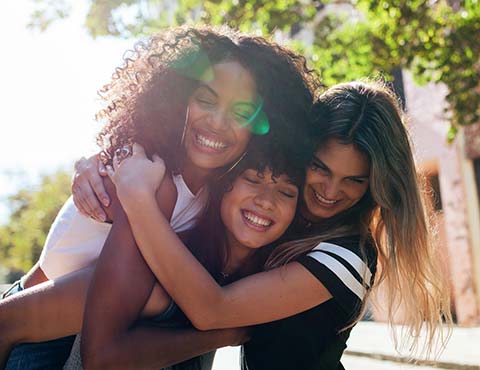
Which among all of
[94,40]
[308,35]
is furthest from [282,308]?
[308,35]

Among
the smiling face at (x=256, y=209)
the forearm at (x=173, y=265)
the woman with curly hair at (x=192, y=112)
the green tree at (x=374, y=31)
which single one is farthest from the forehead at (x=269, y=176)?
the green tree at (x=374, y=31)

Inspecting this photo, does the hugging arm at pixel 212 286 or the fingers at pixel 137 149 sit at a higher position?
the fingers at pixel 137 149

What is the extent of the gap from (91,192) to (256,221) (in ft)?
2.28

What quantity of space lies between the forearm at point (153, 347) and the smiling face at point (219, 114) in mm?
743

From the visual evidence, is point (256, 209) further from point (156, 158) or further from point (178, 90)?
point (178, 90)

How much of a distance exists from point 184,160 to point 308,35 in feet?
43.9

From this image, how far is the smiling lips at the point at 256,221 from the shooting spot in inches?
105

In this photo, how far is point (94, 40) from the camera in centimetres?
718

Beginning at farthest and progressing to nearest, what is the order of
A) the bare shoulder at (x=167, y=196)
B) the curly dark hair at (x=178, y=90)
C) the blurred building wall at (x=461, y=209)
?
the blurred building wall at (x=461, y=209) → the curly dark hair at (x=178, y=90) → the bare shoulder at (x=167, y=196)

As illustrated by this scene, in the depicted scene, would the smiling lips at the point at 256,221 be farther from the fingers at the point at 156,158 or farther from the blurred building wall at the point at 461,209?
the blurred building wall at the point at 461,209

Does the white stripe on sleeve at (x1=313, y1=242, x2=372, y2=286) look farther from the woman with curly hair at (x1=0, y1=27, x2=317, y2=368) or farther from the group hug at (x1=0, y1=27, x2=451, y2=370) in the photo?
the woman with curly hair at (x1=0, y1=27, x2=317, y2=368)

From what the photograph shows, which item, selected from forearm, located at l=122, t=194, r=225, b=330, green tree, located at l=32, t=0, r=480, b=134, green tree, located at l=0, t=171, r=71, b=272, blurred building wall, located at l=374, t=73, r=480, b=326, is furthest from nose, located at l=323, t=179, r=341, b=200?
green tree, located at l=0, t=171, r=71, b=272

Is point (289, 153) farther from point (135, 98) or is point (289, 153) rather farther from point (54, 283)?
point (54, 283)

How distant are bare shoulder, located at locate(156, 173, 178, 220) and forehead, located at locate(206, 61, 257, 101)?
1.55ft
